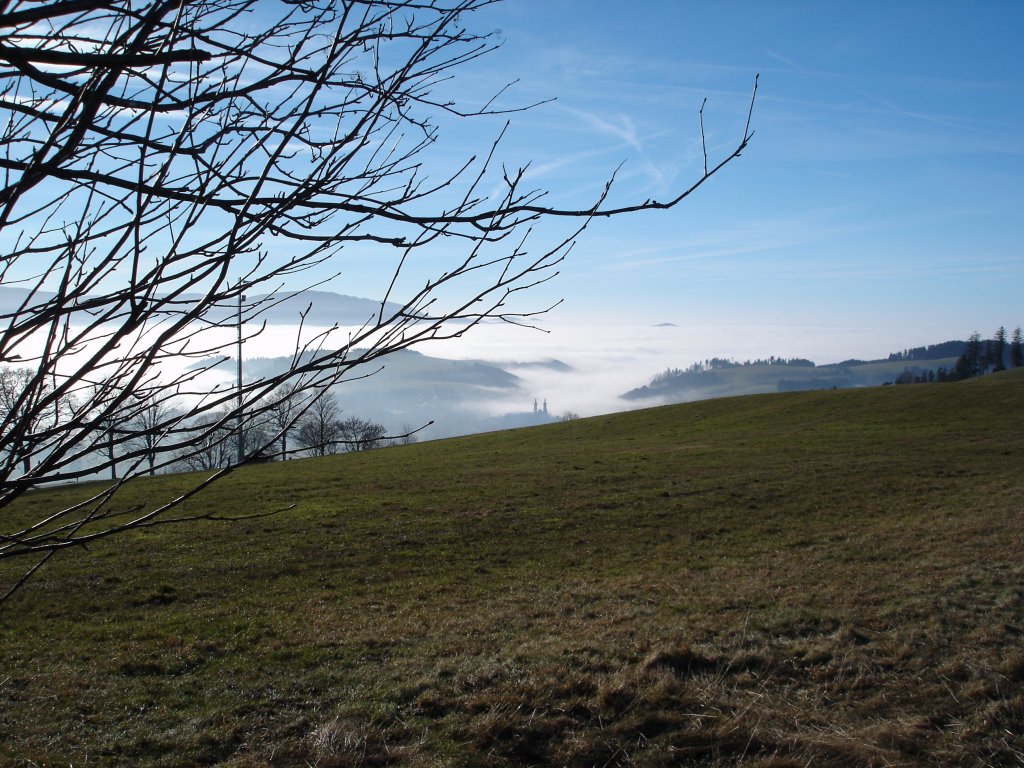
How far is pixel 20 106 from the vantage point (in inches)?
94.4

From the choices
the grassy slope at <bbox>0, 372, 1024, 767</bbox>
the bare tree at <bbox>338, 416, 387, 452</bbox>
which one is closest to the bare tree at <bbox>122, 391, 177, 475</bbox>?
the bare tree at <bbox>338, 416, 387, 452</bbox>

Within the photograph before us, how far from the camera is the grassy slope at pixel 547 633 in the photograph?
4.93 metres

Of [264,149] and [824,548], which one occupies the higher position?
[264,149]

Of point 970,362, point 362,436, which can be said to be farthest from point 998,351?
point 362,436

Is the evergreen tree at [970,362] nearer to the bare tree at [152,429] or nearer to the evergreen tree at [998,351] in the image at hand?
the evergreen tree at [998,351]

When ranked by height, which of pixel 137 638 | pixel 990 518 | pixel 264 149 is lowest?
pixel 990 518

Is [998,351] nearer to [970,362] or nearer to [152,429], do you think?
[970,362]

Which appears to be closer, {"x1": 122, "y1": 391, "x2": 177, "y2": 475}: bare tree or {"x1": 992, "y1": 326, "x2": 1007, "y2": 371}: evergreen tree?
{"x1": 122, "y1": 391, "x2": 177, "y2": 475}: bare tree

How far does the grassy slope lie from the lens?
493 cm

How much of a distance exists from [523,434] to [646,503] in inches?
850

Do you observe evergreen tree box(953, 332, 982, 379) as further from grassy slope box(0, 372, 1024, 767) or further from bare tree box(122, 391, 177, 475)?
bare tree box(122, 391, 177, 475)

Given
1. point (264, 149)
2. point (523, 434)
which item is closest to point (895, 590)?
point (264, 149)

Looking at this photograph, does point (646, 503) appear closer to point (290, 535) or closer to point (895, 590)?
point (290, 535)

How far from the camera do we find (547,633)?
7.95m
